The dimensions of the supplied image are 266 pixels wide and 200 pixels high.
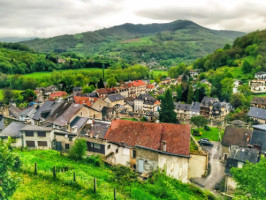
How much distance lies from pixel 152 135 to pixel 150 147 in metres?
2.21

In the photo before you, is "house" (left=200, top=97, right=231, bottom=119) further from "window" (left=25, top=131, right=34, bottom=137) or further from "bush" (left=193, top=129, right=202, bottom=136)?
"window" (left=25, top=131, right=34, bottom=137)

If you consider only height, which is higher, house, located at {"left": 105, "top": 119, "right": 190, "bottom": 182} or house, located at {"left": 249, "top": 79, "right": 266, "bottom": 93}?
house, located at {"left": 249, "top": 79, "right": 266, "bottom": 93}

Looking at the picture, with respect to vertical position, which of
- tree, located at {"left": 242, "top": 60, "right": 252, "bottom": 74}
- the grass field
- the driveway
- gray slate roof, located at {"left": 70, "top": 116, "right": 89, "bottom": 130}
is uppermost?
tree, located at {"left": 242, "top": 60, "right": 252, "bottom": 74}

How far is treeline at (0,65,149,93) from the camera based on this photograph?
105625 mm

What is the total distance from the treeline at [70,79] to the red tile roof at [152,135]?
84.8 metres

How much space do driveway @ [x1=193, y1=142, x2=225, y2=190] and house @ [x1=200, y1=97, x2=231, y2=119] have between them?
90.0ft

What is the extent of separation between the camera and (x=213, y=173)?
32.9m

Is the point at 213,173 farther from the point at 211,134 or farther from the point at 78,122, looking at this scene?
the point at 78,122

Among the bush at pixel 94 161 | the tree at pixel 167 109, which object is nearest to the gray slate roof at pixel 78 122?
the bush at pixel 94 161

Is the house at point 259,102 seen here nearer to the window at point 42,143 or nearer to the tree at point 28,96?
the window at point 42,143

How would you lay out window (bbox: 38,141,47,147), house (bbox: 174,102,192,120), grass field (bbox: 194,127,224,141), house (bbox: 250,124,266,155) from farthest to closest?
house (bbox: 174,102,192,120) → grass field (bbox: 194,127,224,141) → house (bbox: 250,124,266,155) → window (bbox: 38,141,47,147)

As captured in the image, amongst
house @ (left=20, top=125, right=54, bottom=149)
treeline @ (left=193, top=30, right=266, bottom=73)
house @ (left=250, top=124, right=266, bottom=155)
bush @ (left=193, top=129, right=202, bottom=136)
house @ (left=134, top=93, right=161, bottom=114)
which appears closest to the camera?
house @ (left=20, top=125, right=54, bottom=149)

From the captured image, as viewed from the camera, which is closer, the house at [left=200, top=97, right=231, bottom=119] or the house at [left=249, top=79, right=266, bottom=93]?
the house at [left=200, top=97, right=231, bottom=119]

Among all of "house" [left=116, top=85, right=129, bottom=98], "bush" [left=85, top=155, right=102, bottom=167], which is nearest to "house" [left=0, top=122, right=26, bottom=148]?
"bush" [left=85, top=155, right=102, bottom=167]
